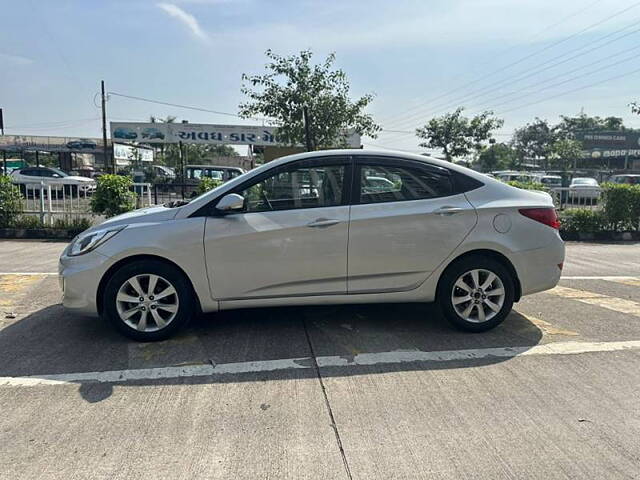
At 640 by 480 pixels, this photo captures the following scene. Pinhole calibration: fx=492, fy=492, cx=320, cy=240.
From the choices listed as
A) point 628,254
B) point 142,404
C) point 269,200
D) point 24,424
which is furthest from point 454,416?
point 628,254

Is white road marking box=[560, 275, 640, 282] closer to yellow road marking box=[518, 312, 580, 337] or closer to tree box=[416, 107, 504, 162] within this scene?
yellow road marking box=[518, 312, 580, 337]

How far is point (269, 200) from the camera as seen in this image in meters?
4.33

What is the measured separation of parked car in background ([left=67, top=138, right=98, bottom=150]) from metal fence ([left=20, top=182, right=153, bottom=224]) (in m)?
29.9

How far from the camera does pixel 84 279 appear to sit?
4.16 m

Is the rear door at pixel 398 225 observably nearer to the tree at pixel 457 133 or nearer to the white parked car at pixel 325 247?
the white parked car at pixel 325 247

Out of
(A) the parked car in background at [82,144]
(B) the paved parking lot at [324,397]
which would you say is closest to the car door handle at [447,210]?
(B) the paved parking lot at [324,397]

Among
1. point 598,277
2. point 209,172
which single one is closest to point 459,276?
point 598,277

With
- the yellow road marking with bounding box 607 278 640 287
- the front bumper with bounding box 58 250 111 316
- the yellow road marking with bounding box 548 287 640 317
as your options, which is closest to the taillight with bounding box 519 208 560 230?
the yellow road marking with bounding box 548 287 640 317

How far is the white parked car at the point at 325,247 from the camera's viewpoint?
417cm

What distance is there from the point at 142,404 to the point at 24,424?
0.67m

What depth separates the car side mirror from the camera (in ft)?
13.6

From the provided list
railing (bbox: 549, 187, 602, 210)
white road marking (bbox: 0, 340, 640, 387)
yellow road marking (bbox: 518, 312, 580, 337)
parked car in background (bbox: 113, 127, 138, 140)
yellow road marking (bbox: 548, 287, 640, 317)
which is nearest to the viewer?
white road marking (bbox: 0, 340, 640, 387)

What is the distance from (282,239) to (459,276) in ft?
5.38

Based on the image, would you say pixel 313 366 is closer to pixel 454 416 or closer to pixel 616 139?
pixel 454 416
